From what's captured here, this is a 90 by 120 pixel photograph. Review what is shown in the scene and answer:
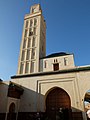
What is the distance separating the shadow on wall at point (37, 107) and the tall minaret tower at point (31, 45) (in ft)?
16.6

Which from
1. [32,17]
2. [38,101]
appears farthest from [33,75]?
[32,17]

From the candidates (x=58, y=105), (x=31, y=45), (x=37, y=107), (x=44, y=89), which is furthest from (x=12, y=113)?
(x=31, y=45)

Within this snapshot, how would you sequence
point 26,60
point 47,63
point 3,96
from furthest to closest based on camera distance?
point 26,60, point 47,63, point 3,96

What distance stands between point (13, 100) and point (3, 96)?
1.35 metres

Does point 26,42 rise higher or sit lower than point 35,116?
higher

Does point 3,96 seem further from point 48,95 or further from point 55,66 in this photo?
point 55,66

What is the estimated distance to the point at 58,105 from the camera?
41.1ft

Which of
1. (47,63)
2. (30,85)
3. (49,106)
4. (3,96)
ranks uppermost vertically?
(47,63)

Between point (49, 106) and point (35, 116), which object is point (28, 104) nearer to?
point (35, 116)

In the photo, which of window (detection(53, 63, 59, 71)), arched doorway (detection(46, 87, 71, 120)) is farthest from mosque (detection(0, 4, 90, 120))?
window (detection(53, 63, 59, 71))

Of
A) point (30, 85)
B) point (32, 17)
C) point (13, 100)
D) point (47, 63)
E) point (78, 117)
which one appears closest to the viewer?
point (78, 117)

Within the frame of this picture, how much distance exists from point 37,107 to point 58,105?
2.35m

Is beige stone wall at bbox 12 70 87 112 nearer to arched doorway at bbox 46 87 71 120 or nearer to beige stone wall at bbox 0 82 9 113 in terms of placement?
arched doorway at bbox 46 87 71 120

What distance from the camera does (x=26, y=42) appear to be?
2117 cm
